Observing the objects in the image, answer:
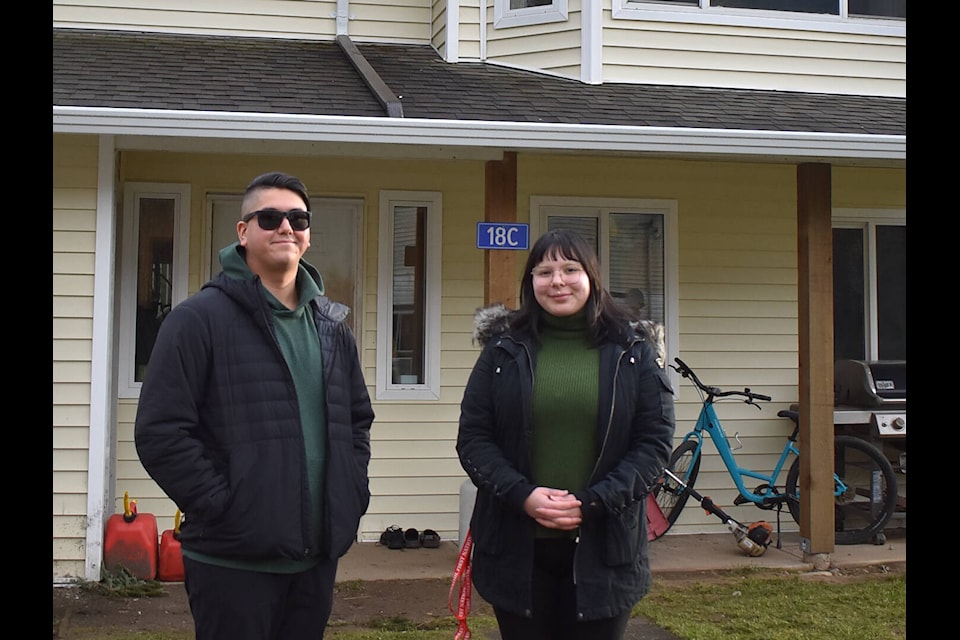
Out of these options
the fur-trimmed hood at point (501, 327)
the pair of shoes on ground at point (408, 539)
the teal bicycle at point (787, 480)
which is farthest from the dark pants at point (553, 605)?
the pair of shoes on ground at point (408, 539)

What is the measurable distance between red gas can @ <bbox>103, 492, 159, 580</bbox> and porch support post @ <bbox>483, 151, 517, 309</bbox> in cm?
236

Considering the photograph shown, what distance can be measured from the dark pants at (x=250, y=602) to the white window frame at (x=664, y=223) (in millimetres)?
4788

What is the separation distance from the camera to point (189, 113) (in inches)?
214

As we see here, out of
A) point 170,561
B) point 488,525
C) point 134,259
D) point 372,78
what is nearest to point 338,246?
point 372,78

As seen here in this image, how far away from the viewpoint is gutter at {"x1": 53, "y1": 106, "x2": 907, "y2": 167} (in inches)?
213

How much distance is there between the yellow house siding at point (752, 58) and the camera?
24.1ft

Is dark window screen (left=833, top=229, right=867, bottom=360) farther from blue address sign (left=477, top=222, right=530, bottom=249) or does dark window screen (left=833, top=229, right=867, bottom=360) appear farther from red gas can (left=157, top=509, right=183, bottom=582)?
red gas can (left=157, top=509, right=183, bottom=582)

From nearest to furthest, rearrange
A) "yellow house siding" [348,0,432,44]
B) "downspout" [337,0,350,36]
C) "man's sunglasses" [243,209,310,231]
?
"man's sunglasses" [243,209,310,231] < "downspout" [337,0,350,36] < "yellow house siding" [348,0,432,44]

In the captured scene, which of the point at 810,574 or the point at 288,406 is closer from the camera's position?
the point at 288,406

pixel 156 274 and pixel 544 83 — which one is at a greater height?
pixel 544 83

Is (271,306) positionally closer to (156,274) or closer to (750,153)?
(750,153)

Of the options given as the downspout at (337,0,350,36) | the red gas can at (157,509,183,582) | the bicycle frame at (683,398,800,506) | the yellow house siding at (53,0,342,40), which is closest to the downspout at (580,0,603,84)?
the downspout at (337,0,350,36)
